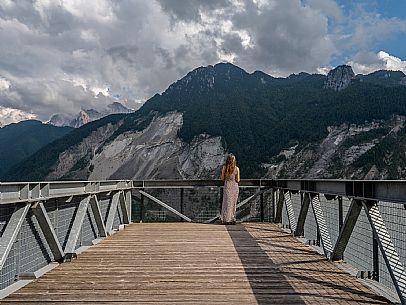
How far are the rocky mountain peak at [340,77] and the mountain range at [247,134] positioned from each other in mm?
299

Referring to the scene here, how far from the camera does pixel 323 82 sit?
447ft

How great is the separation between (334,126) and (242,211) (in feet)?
275

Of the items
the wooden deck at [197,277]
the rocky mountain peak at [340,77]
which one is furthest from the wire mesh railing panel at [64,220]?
the rocky mountain peak at [340,77]

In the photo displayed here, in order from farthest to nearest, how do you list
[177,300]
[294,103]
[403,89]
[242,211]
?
[294,103] → [403,89] → [242,211] → [177,300]

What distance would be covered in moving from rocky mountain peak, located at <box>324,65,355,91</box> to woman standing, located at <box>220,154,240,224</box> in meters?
122

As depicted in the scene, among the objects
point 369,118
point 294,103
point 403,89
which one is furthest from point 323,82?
point 369,118

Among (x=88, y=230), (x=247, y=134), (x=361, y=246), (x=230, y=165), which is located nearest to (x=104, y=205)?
(x=88, y=230)

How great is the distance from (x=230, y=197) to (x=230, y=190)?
14 cm

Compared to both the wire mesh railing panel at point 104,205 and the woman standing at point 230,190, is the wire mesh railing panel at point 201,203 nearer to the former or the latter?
the woman standing at point 230,190

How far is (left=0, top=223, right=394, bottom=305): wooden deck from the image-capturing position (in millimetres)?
3352

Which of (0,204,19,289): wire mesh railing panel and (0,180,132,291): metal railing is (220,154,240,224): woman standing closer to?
(0,180,132,291): metal railing

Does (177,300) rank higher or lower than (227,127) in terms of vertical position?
lower

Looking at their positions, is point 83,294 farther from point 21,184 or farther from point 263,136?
point 263,136

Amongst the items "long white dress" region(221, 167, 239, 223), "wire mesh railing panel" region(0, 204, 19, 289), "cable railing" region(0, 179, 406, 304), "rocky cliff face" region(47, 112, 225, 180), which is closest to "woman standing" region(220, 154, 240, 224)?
"long white dress" region(221, 167, 239, 223)
